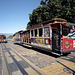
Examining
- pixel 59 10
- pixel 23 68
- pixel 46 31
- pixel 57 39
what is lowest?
pixel 23 68

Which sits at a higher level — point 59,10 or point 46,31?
point 59,10

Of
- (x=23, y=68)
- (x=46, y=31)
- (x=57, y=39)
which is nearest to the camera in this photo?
(x=23, y=68)

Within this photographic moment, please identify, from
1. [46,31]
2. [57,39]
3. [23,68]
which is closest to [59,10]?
[46,31]

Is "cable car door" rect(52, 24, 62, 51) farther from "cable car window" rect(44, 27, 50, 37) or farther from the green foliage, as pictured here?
the green foliage

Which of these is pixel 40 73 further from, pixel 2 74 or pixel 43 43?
pixel 43 43

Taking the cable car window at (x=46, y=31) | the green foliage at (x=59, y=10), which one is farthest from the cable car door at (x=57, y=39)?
the green foliage at (x=59, y=10)

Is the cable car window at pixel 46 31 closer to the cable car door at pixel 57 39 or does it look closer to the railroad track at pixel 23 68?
the cable car door at pixel 57 39

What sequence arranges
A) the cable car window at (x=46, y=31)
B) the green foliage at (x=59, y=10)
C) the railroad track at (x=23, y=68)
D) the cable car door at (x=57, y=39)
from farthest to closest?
1. the green foliage at (x=59, y=10)
2. the cable car window at (x=46, y=31)
3. the cable car door at (x=57, y=39)
4. the railroad track at (x=23, y=68)

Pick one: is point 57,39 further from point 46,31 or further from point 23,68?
point 23,68

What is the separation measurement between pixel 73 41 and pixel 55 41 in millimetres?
1591

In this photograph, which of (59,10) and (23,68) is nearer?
(23,68)

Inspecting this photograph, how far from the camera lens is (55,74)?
3371mm

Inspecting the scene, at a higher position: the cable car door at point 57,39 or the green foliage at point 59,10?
the green foliage at point 59,10

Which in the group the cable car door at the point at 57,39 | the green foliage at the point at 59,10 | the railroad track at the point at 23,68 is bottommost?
the railroad track at the point at 23,68
